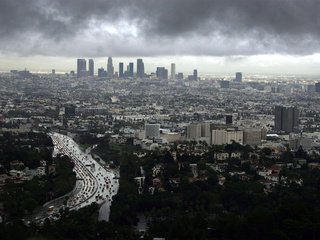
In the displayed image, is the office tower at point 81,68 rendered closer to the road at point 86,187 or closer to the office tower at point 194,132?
the office tower at point 194,132

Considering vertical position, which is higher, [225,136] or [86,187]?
[225,136]

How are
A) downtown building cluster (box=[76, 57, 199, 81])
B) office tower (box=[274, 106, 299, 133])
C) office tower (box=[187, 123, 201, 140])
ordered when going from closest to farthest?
office tower (box=[187, 123, 201, 140])
office tower (box=[274, 106, 299, 133])
downtown building cluster (box=[76, 57, 199, 81])

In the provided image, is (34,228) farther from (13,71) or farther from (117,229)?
(13,71)

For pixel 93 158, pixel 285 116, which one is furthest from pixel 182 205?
pixel 285 116

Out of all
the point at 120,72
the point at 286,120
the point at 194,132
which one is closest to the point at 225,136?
the point at 194,132

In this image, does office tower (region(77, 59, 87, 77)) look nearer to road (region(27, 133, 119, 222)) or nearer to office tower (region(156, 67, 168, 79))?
office tower (region(156, 67, 168, 79))

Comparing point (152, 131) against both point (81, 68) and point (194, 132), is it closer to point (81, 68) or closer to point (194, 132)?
point (194, 132)

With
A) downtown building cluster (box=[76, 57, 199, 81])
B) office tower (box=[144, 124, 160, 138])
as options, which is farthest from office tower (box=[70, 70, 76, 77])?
office tower (box=[144, 124, 160, 138])

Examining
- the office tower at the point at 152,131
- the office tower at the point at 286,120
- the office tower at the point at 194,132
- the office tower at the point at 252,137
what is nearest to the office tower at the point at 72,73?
the office tower at the point at 286,120
